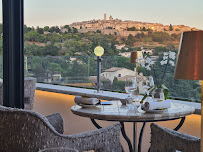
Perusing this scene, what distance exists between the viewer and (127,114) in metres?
2.40

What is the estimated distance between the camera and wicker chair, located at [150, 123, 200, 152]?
6.29 feet

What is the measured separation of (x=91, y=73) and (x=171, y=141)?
4257 millimetres

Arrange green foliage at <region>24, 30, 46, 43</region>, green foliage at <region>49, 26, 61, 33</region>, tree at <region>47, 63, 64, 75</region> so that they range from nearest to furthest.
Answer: tree at <region>47, 63, 64, 75</region> → green foliage at <region>49, 26, 61, 33</region> → green foliage at <region>24, 30, 46, 43</region>

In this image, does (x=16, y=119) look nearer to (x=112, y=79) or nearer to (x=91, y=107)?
(x=91, y=107)

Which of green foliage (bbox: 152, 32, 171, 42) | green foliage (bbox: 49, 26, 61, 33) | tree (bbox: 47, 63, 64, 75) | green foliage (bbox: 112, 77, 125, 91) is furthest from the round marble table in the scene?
green foliage (bbox: 49, 26, 61, 33)

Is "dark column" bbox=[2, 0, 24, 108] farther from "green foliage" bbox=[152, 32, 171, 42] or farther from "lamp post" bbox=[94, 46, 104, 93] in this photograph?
"green foliage" bbox=[152, 32, 171, 42]

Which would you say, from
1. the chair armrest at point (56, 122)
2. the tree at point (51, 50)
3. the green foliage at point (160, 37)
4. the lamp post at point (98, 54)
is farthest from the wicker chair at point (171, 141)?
the tree at point (51, 50)

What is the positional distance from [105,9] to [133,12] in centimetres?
117

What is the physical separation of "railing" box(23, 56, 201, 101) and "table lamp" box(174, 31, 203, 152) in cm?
307

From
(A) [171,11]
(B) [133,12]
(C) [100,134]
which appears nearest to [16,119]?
(C) [100,134]

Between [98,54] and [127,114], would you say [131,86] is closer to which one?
[127,114]

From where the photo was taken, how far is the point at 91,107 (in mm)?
2670

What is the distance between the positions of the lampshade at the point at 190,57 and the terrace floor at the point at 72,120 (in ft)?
8.04

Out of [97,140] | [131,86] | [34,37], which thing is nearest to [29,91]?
[131,86]
